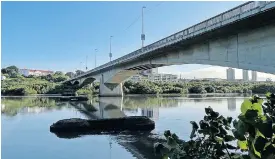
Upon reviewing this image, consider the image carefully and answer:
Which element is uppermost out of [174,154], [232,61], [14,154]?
[232,61]

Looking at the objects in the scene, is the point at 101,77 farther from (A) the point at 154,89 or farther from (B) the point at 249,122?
(B) the point at 249,122

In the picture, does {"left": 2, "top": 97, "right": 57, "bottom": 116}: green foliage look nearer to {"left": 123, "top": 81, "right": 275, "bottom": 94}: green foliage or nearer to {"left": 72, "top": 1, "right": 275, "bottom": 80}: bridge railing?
{"left": 72, "top": 1, "right": 275, "bottom": 80}: bridge railing

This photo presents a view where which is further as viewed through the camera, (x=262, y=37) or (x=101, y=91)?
(x=101, y=91)

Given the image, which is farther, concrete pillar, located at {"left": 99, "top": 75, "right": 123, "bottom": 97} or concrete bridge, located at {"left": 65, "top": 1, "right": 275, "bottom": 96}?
concrete pillar, located at {"left": 99, "top": 75, "right": 123, "bottom": 97}

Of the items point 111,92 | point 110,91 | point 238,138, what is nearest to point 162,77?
point 111,92

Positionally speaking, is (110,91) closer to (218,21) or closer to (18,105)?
(18,105)

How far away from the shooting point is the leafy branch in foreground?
1999mm

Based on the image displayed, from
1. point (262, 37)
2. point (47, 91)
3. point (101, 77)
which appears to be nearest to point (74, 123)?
point (262, 37)

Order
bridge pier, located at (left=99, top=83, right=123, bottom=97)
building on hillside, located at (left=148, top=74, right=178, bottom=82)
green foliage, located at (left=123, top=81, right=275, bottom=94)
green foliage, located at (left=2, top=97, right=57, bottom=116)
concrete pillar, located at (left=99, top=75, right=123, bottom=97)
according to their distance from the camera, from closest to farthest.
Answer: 1. green foliage, located at (left=2, top=97, right=57, bottom=116)
2. concrete pillar, located at (left=99, top=75, right=123, bottom=97)
3. bridge pier, located at (left=99, top=83, right=123, bottom=97)
4. green foliage, located at (left=123, top=81, right=275, bottom=94)
5. building on hillside, located at (left=148, top=74, right=178, bottom=82)

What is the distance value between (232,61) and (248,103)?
18685mm

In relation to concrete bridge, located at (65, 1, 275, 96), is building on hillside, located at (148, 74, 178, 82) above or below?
above

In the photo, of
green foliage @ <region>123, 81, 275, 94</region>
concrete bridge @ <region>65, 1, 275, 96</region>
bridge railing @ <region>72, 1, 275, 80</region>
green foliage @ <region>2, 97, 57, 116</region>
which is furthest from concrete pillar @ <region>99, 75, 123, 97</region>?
bridge railing @ <region>72, 1, 275, 80</region>

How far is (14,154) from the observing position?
17.7m

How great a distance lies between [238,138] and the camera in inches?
88.3
